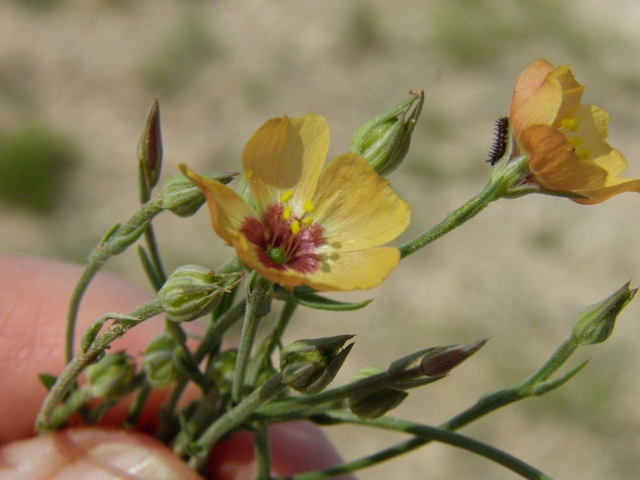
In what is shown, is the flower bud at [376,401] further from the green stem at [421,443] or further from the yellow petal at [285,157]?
the yellow petal at [285,157]

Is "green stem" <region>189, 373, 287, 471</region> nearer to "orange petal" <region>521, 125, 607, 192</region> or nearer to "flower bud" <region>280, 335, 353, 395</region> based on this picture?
"flower bud" <region>280, 335, 353, 395</region>

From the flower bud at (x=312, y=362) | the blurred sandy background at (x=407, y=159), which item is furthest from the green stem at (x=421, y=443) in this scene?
the blurred sandy background at (x=407, y=159)

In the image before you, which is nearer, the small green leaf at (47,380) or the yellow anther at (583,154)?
the yellow anther at (583,154)

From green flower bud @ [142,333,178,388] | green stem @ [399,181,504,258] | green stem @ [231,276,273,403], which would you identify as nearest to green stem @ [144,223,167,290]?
green flower bud @ [142,333,178,388]

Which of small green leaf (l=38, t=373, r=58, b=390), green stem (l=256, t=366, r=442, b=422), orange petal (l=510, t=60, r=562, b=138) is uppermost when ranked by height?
orange petal (l=510, t=60, r=562, b=138)

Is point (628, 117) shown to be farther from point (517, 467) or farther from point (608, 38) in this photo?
point (517, 467)

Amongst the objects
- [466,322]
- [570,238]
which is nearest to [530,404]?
[466,322]

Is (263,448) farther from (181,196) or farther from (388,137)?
(388,137)
